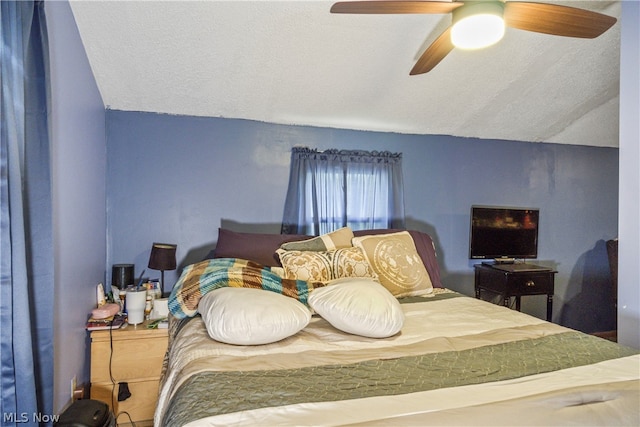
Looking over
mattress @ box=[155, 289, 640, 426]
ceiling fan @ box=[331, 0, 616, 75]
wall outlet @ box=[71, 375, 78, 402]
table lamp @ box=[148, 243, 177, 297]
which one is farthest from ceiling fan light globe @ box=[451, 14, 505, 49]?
wall outlet @ box=[71, 375, 78, 402]

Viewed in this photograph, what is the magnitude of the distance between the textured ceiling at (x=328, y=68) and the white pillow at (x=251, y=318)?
1.56 metres

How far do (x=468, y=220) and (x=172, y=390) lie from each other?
9.91ft

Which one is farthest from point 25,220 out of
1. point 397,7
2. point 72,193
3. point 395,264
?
point 395,264

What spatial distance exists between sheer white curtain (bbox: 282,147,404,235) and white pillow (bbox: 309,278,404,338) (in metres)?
1.34

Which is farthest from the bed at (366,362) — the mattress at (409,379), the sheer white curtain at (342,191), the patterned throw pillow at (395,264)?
the sheer white curtain at (342,191)

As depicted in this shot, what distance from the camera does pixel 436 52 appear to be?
1.82 meters

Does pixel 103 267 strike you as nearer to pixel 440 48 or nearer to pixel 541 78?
pixel 440 48

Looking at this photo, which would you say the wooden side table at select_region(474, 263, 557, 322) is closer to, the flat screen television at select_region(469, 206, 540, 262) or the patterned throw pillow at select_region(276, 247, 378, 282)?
the flat screen television at select_region(469, 206, 540, 262)

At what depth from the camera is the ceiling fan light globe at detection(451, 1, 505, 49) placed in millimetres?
1413

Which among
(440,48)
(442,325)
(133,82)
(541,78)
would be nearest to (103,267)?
(133,82)

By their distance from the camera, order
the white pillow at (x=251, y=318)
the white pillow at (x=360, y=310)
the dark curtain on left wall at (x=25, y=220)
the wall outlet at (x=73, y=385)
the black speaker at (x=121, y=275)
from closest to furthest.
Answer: the dark curtain on left wall at (x=25, y=220) → the white pillow at (x=251, y=318) → the white pillow at (x=360, y=310) → the wall outlet at (x=73, y=385) → the black speaker at (x=121, y=275)

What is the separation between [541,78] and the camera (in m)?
2.77

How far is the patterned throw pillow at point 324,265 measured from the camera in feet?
6.70

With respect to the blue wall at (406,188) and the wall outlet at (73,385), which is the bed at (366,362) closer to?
the wall outlet at (73,385)
